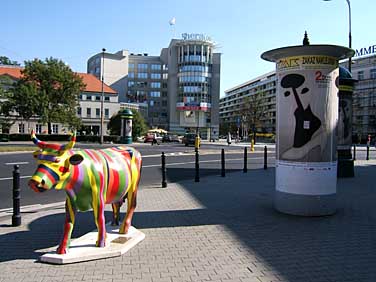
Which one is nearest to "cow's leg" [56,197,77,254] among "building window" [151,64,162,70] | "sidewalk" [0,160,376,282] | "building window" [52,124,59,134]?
"sidewalk" [0,160,376,282]

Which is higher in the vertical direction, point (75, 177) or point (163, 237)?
point (75, 177)

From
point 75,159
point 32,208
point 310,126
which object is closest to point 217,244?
point 75,159

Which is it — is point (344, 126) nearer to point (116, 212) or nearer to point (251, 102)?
point (116, 212)

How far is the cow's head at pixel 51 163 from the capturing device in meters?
3.97

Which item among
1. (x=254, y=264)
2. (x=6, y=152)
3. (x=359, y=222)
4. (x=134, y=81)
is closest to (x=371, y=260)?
(x=254, y=264)

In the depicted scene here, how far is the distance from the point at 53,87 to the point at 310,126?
175ft

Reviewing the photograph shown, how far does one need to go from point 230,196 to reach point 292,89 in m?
3.31

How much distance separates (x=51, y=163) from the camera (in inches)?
160

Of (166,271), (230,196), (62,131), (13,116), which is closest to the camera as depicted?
(166,271)

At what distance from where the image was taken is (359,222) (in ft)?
20.7

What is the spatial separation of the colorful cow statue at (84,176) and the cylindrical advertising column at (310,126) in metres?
3.29

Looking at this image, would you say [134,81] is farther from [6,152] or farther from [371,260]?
[371,260]

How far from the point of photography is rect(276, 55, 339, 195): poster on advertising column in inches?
262

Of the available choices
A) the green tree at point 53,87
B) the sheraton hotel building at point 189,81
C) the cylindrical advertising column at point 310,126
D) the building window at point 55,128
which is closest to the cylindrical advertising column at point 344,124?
the cylindrical advertising column at point 310,126
